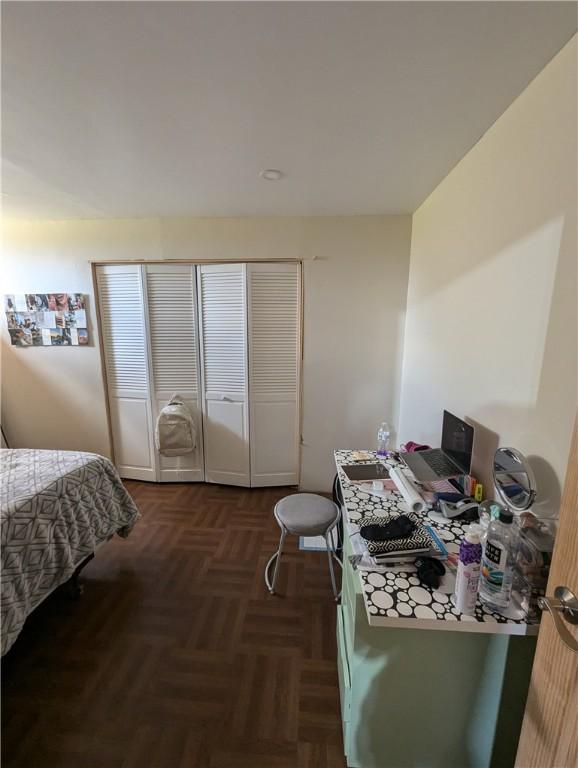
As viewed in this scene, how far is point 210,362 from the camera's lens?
287 cm

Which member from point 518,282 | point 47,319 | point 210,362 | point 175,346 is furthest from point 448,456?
point 47,319

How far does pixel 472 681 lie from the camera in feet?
3.18

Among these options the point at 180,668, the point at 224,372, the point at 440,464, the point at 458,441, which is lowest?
the point at 180,668

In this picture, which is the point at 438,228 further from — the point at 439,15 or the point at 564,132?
the point at 439,15

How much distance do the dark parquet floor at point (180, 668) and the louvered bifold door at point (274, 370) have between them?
843mm

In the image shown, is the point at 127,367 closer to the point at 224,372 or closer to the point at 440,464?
the point at 224,372

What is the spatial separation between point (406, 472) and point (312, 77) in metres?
1.77

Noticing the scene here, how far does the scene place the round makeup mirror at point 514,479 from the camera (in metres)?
1.03

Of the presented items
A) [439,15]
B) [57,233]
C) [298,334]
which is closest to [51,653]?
[298,334]

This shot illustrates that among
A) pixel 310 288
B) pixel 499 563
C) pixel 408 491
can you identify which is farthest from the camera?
pixel 310 288

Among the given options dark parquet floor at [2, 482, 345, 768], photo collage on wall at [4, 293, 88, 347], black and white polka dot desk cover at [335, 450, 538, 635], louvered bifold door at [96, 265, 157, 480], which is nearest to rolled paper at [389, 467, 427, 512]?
black and white polka dot desk cover at [335, 450, 538, 635]

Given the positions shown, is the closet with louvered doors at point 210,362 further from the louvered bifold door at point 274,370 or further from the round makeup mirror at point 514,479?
the round makeup mirror at point 514,479

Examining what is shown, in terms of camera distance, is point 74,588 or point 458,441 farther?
point 74,588

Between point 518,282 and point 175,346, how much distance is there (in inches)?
101
